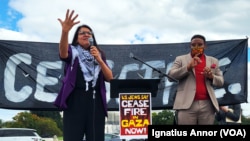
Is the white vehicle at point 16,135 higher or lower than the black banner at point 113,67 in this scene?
lower

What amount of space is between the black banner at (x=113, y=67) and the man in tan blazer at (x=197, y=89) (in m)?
3.13

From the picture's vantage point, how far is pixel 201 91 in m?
3.80

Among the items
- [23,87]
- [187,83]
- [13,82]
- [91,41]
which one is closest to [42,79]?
[23,87]

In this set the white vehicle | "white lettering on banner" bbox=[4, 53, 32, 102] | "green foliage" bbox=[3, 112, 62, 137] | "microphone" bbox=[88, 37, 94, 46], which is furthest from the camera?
"green foliage" bbox=[3, 112, 62, 137]

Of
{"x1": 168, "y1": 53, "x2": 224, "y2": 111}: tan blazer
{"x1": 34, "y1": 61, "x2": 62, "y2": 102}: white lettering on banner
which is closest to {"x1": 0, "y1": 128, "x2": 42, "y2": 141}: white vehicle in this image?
{"x1": 34, "y1": 61, "x2": 62, "y2": 102}: white lettering on banner

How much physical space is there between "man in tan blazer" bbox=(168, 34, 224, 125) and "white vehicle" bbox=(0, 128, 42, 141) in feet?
27.8

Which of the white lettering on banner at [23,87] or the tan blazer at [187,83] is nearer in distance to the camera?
the tan blazer at [187,83]

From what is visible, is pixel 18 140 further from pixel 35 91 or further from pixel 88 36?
pixel 88 36

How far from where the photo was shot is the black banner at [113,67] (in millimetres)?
7062

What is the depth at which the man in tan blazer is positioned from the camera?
376cm

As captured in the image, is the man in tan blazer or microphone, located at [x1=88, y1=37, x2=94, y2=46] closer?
microphone, located at [x1=88, y1=37, x2=94, y2=46]

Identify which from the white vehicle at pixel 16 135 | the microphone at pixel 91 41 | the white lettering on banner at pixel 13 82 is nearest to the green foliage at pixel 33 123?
the white vehicle at pixel 16 135

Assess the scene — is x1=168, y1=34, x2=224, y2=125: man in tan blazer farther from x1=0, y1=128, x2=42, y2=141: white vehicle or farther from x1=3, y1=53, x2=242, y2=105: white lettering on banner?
x1=0, y1=128, x2=42, y2=141: white vehicle

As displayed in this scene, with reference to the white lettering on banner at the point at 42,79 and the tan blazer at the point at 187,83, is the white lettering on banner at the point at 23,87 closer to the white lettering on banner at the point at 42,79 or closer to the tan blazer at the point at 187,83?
the white lettering on banner at the point at 42,79
